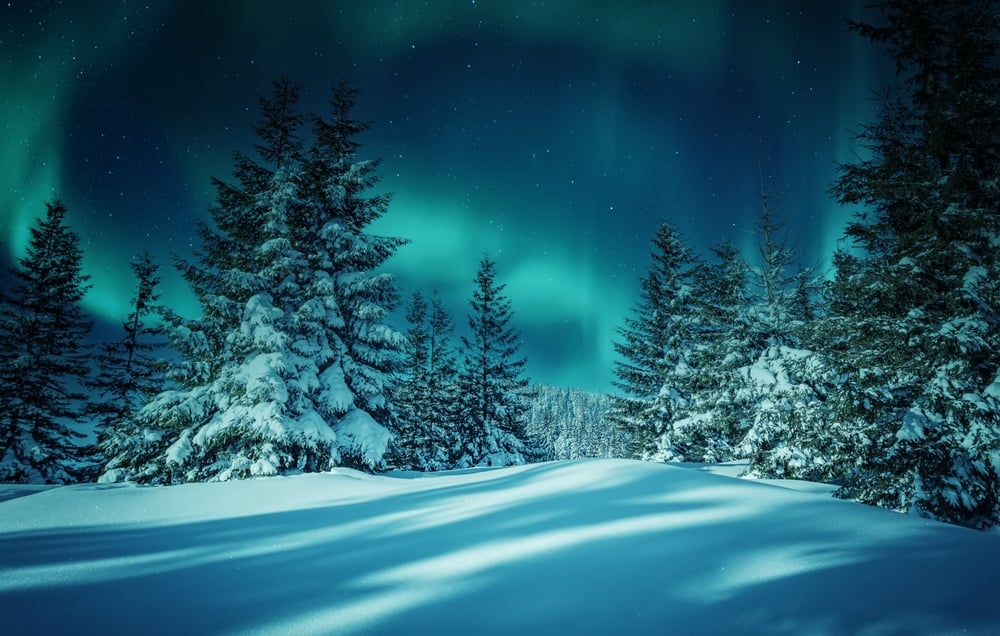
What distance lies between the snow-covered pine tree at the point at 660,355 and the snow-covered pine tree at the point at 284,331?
11722mm

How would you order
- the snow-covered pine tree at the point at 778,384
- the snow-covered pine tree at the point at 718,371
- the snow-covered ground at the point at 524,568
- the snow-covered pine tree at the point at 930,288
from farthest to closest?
the snow-covered pine tree at the point at 718,371 → the snow-covered pine tree at the point at 778,384 → the snow-covered pine tree at the point at 930,288 → the snow-covered ground at the point at 524,568

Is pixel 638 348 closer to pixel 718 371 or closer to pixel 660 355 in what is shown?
pixel 660 355

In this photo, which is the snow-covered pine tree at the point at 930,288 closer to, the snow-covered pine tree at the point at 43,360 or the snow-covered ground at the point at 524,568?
the snow-covered ground at the point at 524,568

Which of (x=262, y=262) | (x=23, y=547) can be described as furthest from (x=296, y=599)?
(x=262, y=262)

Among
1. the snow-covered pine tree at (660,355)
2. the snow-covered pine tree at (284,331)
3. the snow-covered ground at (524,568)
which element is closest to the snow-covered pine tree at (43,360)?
the snow-covered pine tree at (284,331)

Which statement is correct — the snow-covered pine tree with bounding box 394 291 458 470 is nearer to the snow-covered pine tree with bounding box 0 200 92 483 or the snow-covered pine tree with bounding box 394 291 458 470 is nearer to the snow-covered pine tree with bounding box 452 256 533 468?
the snow-covered pine tree with bounding box 452 256 533 468

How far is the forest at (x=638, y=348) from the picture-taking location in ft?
22.8

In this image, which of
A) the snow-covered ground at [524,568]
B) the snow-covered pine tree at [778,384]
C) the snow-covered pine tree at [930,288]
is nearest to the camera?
→ the snow-covered ground at [524,568]

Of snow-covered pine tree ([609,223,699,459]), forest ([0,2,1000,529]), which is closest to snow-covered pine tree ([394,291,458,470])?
forest ([0,2,1000,529])

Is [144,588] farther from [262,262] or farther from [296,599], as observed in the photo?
[262,262]

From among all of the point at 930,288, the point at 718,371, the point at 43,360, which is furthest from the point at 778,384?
the point at 43,360

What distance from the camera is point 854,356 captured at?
295 inches

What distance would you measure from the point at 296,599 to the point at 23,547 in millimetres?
2949

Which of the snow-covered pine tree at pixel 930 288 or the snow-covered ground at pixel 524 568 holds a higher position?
the snow-covered pine tree at pixel 930 288
